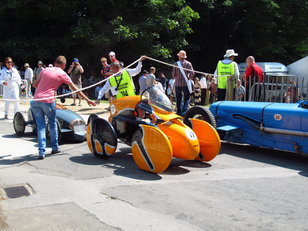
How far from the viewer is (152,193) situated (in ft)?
17.4

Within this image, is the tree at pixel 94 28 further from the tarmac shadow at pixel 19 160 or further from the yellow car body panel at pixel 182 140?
the yellow car body panel at pixel 182 140

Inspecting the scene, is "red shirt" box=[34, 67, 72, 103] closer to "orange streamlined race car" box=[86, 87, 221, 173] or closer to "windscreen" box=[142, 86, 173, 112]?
"orange streamlined race car" box=[86, 87, 221, 173]

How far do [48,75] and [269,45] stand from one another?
79.0ft

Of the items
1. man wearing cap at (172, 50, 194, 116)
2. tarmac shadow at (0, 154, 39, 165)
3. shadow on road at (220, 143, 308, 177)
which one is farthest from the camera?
man wearing cap at (172, 50, 194, 116)

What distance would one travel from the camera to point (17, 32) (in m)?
25.5

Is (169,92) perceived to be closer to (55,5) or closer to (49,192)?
(55,5)

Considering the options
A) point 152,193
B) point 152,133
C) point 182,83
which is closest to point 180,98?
point 182,83

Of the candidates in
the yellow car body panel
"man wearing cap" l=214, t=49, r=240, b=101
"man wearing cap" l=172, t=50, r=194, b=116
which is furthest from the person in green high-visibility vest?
"man wearing cap" l=214, t=49, r=240, b=101

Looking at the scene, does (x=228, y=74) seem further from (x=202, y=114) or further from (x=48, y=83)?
(x=48, y=83)

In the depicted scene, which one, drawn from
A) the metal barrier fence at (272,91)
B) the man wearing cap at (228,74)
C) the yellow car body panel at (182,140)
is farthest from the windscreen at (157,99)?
the metal barrier fence at (272,91)

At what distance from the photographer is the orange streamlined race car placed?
20.1ft

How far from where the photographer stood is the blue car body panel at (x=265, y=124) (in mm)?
7176

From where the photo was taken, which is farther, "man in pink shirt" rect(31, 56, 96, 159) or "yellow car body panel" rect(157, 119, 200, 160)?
"man in pink shirt" rect(31, 56, 96, 159)

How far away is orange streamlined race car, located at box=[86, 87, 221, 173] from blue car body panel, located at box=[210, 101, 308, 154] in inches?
48.8
